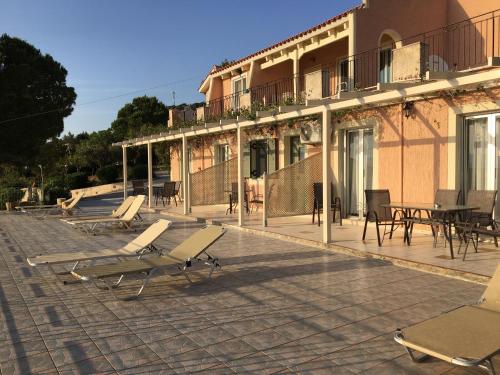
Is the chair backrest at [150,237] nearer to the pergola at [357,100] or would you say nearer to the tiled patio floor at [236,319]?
the tiled patio floor at [236,319]

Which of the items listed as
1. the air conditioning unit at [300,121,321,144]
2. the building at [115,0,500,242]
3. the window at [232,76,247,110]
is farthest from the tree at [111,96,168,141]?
the air conditioning unit at [300,121,321,144]

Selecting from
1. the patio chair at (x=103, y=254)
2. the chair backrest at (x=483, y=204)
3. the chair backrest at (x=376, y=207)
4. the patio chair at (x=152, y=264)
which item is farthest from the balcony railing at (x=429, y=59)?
the patio chair at (x=152, y=264)

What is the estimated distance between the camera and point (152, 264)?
19.9ft

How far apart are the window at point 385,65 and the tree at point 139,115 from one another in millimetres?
38346

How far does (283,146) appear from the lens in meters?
14.8

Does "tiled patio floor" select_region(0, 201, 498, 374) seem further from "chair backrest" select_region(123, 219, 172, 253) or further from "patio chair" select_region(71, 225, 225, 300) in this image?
"chair backrest" select_region(123, 219, 172, 253)

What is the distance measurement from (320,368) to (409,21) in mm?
12399

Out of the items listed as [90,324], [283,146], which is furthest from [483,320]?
[283,146]

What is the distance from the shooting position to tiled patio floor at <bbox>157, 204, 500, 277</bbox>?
22.1ft

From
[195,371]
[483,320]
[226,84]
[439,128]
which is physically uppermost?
[226,84]

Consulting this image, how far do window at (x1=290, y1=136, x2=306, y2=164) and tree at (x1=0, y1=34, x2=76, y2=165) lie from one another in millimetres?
18029

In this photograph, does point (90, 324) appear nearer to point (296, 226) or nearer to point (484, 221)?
point (484, 221)

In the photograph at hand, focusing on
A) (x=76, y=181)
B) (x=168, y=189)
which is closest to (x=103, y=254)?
(x=168, y=189)

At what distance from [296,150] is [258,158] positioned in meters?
2.23
